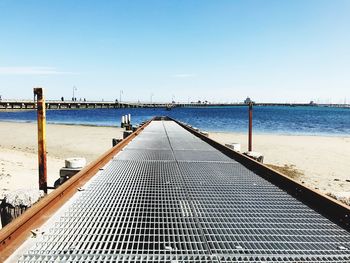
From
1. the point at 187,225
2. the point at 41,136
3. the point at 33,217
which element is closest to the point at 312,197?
the point at 187,225

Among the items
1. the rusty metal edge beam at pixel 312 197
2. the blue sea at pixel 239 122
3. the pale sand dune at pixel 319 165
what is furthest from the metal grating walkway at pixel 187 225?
the blue sea at pixel 239 122

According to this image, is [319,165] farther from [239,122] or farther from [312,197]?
[239,122]

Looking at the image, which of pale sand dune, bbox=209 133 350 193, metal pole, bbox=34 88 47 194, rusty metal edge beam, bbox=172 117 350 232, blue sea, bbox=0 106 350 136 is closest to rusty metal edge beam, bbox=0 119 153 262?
metal pole, bbox=34 88 47 194

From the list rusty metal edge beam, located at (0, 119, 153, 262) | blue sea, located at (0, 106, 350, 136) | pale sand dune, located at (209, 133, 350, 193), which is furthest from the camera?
blue sea, located at (0, 106, 350, 136)

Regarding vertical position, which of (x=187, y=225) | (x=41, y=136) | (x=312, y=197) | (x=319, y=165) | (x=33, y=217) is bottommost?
(x=319, y=165)

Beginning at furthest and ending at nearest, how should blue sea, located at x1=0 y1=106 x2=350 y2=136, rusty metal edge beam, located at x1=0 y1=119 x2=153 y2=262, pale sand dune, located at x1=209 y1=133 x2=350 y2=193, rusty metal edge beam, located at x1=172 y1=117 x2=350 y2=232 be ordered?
blue sea, located at x1=0 y1=106 x2=350 y2=136
pale sand dune, located at x1=209 y1=133 x2=350 y2=193
rusty metal edge beam, located at x1=172 y1=117 x2=350 y2=232
rusty metal edge beam, located at x1=0 y1=119 x2=153 y2=262

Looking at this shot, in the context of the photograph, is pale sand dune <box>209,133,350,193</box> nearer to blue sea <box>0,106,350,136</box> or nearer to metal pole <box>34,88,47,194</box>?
metal pole <box>34,88,47,194</box>

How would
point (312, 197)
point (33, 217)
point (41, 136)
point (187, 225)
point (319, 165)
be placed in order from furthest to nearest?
point (319, 165)
point (41, 136)
point (312, 197)
point (187, 225)
point (33, 217)

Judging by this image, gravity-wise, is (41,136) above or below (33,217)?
above

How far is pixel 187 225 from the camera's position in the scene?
13.5 ft

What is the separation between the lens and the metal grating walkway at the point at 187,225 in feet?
10.7

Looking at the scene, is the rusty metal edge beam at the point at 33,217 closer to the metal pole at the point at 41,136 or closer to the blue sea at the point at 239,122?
the metal pole at the point at 41,136

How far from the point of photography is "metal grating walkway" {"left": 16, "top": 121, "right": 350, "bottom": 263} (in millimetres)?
3268

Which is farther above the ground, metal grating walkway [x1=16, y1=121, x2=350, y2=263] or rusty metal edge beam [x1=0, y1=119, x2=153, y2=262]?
rusty metal edge beam [x1=0, y1=119, x2=153, y2=262]
